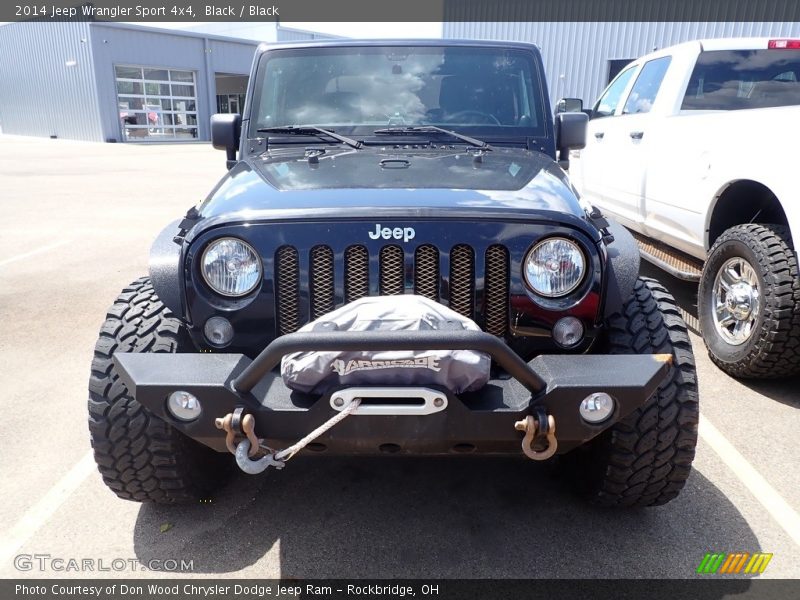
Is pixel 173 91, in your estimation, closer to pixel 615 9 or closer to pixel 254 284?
pixel 615 9

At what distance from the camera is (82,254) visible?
705 centimetres

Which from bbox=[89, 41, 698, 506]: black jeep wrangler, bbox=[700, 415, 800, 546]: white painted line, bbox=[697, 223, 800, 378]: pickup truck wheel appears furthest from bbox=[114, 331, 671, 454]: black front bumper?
bbox=[697, 223, 800, 378]: pickup truck wheel

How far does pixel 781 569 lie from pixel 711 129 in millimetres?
2832

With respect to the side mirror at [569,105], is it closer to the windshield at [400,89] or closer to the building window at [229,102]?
the windshield at [400,89]

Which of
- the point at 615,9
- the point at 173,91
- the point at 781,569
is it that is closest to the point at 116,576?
the point at 781,569

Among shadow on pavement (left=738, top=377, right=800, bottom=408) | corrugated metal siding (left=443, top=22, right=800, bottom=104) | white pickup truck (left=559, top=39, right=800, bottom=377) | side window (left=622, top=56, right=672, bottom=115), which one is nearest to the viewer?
white pickup truck (left=559, top=39, right=800, bottom=377)

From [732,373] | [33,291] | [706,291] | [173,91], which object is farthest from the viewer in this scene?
[173,91]

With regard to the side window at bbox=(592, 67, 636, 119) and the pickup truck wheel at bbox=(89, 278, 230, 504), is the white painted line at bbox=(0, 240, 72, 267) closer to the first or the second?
the pickup truck wheel at bbox=(89, 278, 230, 504)

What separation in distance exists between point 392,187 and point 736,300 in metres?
2.52

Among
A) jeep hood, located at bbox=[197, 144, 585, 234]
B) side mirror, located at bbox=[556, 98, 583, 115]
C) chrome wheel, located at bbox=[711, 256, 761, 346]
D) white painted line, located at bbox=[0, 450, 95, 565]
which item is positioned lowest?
white painted line, located at bbox=[0, 450, 95, 565]

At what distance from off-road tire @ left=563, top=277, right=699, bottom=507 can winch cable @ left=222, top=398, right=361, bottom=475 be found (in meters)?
0.98

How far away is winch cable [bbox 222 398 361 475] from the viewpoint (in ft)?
5.92

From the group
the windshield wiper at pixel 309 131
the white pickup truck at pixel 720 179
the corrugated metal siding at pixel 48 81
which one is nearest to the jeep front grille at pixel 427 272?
the windshield wiper at pixel 309 131

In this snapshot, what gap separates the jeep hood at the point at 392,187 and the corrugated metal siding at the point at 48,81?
28.8 metres
